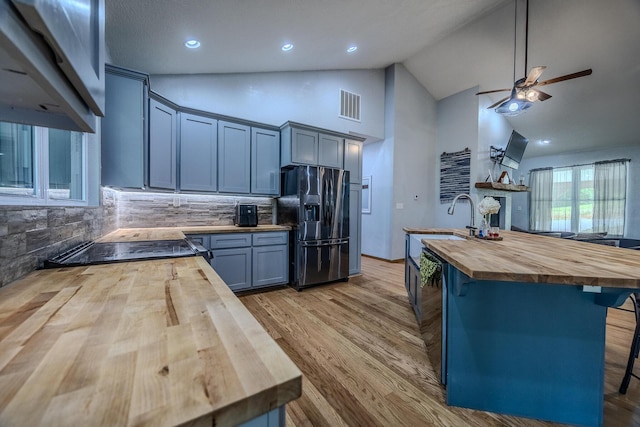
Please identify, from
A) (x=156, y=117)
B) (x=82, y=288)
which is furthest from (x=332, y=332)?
(x=156, y=117)

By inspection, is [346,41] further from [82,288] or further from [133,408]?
[133,408]

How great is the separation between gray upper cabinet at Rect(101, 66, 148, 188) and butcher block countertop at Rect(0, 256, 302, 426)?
1.56m

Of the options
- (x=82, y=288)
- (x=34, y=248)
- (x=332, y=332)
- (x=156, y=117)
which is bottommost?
(x=332, y=332)

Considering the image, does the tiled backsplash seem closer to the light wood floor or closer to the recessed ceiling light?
the light wood floor

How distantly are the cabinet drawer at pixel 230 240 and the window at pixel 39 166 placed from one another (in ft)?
4.29

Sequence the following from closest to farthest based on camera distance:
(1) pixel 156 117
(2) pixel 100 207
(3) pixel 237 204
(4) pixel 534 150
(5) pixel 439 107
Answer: (2) pixel 100 207, (1) pixel 156 117, (3) pixel 237 204, (5) pixel 439 107, (4) pixel 534 150

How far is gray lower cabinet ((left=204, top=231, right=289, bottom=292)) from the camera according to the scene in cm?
294

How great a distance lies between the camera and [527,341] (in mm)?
1333

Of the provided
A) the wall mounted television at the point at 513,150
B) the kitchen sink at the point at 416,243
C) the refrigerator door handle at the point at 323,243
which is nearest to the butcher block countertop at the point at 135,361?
the kitchen sink at the point at 416,243

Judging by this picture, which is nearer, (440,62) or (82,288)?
(82,288)

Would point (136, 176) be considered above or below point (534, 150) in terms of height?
below

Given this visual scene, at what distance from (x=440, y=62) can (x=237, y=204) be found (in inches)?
185

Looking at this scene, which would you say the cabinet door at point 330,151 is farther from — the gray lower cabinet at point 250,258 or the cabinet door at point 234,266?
the cabinet door at point 234,266

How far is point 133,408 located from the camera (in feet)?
1.11
